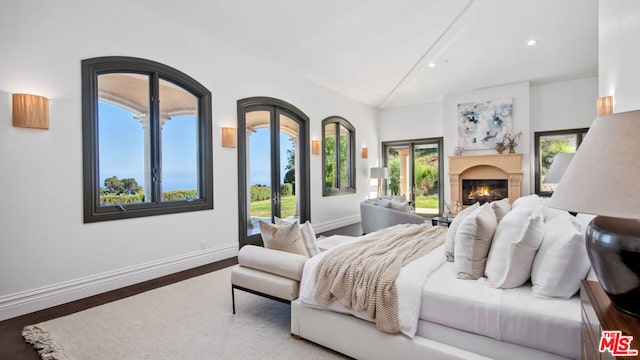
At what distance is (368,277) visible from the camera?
2090 mm

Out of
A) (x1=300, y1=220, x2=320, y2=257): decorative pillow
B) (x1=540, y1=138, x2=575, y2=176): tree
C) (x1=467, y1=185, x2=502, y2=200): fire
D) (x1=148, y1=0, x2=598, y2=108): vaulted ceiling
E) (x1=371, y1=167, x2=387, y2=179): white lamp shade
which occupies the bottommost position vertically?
(x1=300, y1=220, x2=320, y2=257): decorative pillow

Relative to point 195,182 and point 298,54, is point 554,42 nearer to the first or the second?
point 298,54

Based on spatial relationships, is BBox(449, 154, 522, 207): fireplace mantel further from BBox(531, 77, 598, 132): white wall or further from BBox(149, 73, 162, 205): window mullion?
BBox(149, 73, 162, 205): window mullion

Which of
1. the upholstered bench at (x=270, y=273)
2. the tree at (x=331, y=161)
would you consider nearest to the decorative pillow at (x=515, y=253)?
the upholstered bench at (x=270, y=273)

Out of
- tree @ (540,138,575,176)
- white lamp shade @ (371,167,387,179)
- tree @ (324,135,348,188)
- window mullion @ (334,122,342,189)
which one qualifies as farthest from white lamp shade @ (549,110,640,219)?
tree @ (540,138,575,176)

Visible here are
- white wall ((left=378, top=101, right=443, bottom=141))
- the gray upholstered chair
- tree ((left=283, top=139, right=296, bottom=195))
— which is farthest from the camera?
white wall ((left=378, top=101, right=443, bottom=141))

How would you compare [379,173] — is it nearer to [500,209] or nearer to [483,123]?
[483,123]

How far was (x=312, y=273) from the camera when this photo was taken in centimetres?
232

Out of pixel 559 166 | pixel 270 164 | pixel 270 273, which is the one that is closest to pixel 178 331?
pixel 270 273

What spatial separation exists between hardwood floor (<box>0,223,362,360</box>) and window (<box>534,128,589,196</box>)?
7124 mm

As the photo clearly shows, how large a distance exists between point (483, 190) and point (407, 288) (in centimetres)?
677

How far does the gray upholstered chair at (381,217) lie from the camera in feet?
18.1

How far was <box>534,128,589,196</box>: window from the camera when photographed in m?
6.92

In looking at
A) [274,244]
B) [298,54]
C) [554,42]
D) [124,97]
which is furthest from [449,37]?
[124,97]
